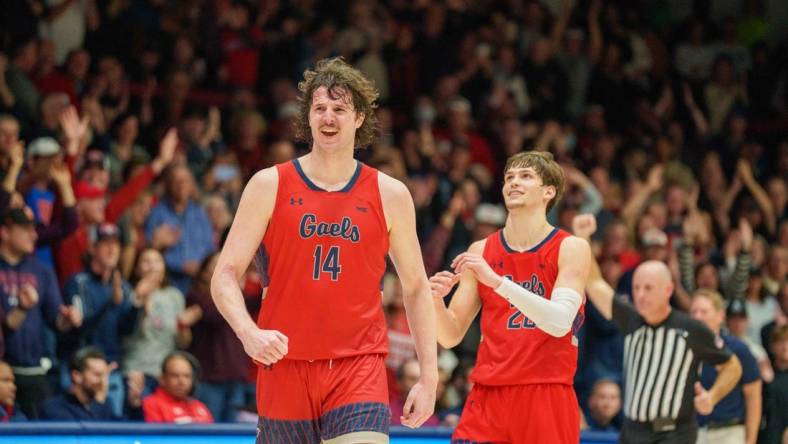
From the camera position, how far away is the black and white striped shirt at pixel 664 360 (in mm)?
8766

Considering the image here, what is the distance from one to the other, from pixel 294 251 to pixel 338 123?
586 millimetres

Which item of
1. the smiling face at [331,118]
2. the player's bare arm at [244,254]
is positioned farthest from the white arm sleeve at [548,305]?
the player's bare arm at [244,254]

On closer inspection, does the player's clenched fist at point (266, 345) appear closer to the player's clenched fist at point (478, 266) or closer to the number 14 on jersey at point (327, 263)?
the number 14 on jersey at point (327, 263)

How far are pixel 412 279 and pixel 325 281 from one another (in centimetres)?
42

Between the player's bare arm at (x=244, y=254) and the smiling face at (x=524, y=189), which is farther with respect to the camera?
the smiling face at (x=524, y=189)

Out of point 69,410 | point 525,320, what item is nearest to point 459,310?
point 525,320

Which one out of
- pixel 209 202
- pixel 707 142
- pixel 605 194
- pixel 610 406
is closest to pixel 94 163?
pixel 209 202

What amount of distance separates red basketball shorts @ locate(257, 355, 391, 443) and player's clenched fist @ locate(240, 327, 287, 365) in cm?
42

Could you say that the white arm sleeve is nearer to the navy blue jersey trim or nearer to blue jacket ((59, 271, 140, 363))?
the navy blue jersey trim

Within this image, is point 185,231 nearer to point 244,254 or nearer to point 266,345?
point 244,254

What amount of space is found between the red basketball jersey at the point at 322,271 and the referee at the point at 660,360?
3572 millimetres

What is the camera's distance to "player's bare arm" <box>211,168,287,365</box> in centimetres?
531

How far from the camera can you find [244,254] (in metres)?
5.58

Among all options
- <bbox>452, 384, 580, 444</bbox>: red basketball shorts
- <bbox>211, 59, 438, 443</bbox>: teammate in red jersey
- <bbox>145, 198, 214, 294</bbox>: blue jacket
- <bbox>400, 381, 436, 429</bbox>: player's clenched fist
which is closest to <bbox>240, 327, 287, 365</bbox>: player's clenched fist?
<bbox>211, 59, 438, 443</bbox>: teammate in red jersey
